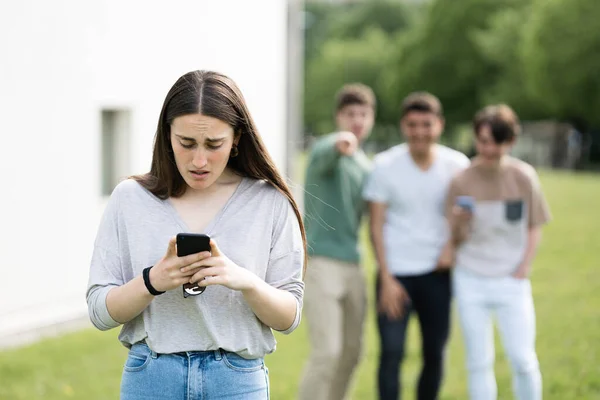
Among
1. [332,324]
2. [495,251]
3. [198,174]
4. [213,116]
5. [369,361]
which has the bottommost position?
[369,361]

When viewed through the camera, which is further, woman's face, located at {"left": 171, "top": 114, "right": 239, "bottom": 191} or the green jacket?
the green jacket

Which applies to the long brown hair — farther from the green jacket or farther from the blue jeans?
the green jacket

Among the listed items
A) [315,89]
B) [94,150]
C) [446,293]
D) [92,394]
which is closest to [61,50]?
[94,150]

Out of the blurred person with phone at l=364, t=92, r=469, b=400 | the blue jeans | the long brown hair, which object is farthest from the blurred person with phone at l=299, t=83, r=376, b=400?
the blue jeans

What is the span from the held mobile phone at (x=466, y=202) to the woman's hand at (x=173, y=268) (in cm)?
347

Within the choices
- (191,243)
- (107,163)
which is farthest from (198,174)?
(107,163)

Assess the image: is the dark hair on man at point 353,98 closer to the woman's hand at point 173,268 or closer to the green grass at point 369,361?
the green grass at point 369,361

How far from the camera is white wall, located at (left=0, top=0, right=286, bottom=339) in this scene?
33.8 feet

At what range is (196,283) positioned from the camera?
2.91 meters

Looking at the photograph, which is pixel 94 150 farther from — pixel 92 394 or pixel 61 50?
pixel 92 394

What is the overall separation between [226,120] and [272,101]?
1332 cm

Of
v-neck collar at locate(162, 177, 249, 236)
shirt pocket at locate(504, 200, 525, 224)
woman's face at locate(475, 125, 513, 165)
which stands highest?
woman's face at locate(475, 125, 513, 165)

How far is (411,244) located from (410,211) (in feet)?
0.73

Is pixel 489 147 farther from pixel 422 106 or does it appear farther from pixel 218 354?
pixel 218 354
